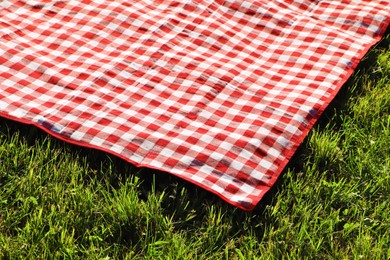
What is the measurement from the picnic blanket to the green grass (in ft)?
0.21

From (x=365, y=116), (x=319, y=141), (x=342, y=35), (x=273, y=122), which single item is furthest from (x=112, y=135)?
(x=342, y=35)

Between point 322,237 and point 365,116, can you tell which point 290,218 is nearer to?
point 322,237

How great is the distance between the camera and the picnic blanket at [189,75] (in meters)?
2.44

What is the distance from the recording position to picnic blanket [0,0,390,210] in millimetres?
2438

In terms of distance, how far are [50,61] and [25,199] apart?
845mm

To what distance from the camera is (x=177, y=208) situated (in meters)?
2.21

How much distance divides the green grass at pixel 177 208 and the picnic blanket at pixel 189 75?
6 centimetres

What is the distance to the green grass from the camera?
6.84 feet

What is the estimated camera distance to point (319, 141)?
2.47m

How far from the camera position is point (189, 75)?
2.82 metres

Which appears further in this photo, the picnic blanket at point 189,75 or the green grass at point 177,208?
the picnic blanket at point 189,75

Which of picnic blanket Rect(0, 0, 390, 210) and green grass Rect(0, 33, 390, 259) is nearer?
green grass Rect(0, 33, 390, 259)

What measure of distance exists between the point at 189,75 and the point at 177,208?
2.59 feet

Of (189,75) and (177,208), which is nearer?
(177,208)
